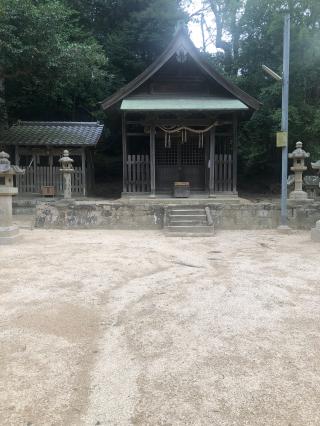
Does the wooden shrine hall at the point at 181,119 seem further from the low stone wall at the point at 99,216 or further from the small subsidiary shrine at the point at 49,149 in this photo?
the small subsidiary shrine at the point at 49,149

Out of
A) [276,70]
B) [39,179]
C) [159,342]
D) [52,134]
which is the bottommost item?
[159,342]

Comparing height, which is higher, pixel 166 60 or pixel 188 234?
pixel 166 60

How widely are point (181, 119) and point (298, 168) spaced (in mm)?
4864

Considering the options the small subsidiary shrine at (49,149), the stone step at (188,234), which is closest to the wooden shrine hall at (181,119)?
the small subsidiary shrine at (49,149)

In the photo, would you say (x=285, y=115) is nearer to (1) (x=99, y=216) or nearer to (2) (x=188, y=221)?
(2) (x=188, y=221)

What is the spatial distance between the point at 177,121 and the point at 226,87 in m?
2.28

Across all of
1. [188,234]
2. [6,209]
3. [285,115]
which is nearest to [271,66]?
[285,115]

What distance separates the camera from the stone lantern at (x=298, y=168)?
40.5 ft

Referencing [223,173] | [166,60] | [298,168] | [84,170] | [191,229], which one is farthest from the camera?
[84,170]

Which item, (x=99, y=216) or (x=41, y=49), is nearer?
(x=99, y=216)

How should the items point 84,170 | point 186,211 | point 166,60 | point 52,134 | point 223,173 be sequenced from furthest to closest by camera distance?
point 52,134, point 84,170, point 223,173, point 166,60, point 186,211

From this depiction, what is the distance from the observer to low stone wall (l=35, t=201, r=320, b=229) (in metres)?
11.3

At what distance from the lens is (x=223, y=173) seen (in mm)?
15156

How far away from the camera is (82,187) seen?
1781cm
